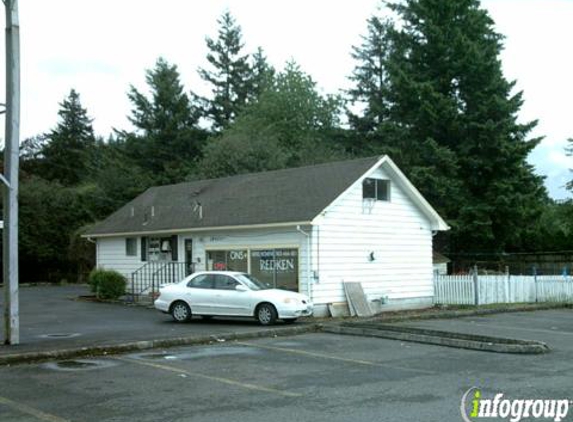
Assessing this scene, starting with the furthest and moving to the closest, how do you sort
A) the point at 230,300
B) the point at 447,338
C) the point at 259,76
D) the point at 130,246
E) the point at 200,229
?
the point at 259,76, the point at 130,246, the point at 200,229, the point at 230,300, the point at 447,338

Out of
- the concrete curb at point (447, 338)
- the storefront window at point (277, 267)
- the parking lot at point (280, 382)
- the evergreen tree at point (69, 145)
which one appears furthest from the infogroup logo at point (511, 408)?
the evergreen tree at point (69, 145)

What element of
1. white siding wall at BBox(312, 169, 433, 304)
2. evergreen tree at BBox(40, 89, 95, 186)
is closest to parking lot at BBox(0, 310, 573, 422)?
white siding wall at BBox(312, 169, 433, 304)

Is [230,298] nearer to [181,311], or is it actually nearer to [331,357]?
[181,311]

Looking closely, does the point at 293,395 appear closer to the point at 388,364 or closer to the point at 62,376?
the point at 388,364

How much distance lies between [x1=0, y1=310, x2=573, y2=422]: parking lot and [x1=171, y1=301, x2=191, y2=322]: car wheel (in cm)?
446

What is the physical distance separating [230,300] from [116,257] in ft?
40.1

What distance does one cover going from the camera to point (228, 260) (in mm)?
24016

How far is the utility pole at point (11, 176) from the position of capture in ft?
47.4

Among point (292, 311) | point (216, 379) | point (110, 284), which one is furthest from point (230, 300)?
point (110, 284)

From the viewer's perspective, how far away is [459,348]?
558 inches

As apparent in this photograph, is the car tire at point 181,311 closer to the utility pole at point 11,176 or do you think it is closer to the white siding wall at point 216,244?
the white siding wall at point 216,244

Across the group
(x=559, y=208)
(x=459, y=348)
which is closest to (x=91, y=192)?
(x=559, y=208)

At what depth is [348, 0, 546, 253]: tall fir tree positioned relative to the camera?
132 feet

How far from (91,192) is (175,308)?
31.9 m
